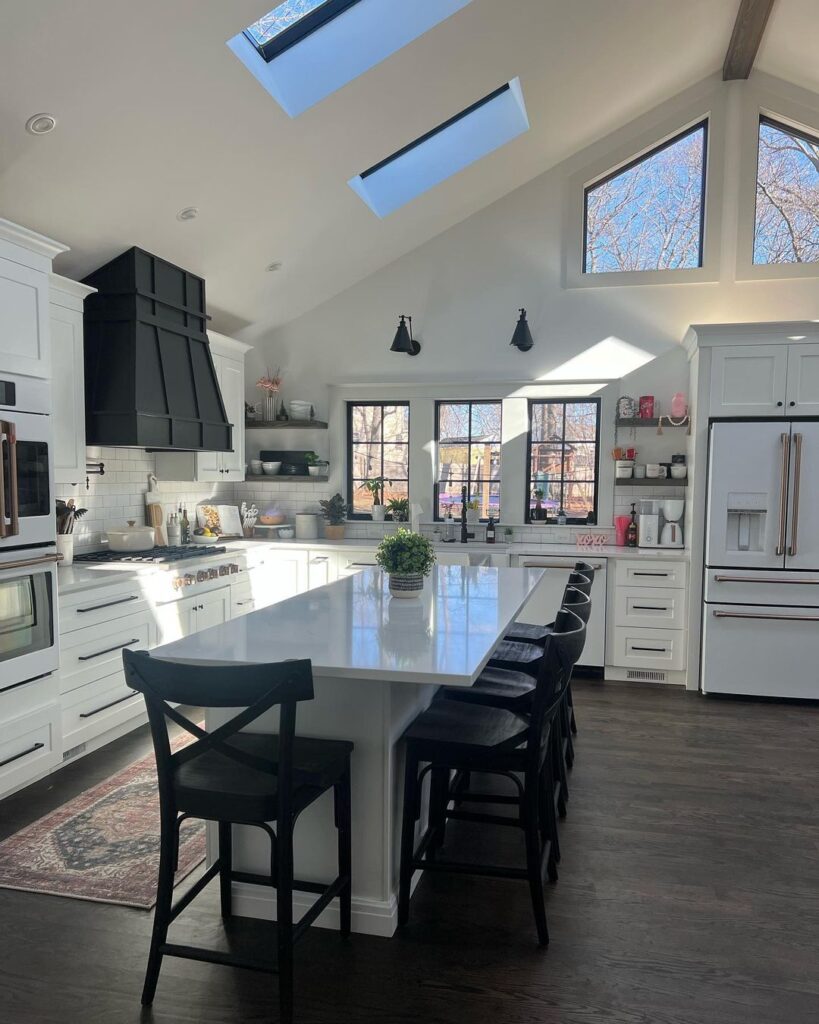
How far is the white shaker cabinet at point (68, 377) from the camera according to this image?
13.2 feet

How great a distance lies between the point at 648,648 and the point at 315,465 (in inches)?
121

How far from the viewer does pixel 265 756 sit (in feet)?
7.16

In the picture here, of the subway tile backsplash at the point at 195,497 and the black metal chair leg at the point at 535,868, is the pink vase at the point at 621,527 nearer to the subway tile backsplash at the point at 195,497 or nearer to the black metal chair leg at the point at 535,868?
the subway tile backsplash at the point at 195,497

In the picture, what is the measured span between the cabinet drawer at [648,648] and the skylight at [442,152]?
11.5 feet

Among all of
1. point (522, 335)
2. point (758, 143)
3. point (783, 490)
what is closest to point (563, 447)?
point (522, 335)

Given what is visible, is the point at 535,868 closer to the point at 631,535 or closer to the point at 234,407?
the point at 631,535

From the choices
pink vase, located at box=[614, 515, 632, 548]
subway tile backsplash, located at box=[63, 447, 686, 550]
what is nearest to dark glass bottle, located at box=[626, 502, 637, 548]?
pink vase, located at box=[614, 515, 632, 548]

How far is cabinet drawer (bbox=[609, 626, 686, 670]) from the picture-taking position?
17.2ft

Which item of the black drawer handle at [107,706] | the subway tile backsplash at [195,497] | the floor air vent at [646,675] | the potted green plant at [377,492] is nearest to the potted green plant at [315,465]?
the subway tile backsplash at [195,497]

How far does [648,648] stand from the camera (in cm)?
529

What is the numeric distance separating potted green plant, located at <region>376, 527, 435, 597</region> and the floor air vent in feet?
8.92

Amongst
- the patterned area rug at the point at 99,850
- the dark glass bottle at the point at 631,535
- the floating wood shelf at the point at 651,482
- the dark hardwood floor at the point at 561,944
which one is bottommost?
the dark hardwood floor at the point at 561,944

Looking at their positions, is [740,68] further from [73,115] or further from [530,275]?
[73,115]

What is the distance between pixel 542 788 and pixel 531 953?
53 centimetres
